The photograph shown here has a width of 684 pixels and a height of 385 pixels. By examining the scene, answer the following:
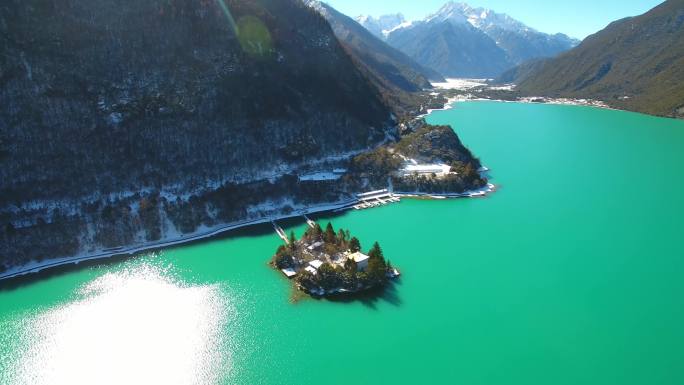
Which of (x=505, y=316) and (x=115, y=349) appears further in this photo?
(x=505, y=316)

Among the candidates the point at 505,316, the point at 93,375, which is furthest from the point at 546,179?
the point at 93,375

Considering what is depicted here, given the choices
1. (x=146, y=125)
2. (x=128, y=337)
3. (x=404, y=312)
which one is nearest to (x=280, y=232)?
(x=404, y=312)

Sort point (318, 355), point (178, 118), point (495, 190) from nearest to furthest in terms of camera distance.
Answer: point (318, 355)
point (178, 118)
point (495, 190)

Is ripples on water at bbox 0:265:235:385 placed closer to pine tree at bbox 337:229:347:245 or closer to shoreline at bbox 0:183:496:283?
shoreline at bbox 0:183:496:283

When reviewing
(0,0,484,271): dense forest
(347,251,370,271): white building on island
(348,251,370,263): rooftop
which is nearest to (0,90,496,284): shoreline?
(0,0,484,271): dense forest

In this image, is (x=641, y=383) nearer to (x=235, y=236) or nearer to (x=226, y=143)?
(x=235, y=236)

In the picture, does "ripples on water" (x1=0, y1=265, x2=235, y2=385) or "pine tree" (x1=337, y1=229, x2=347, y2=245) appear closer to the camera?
"ripples on water" (x1=0, y1=265, x2=235, y2=385)
